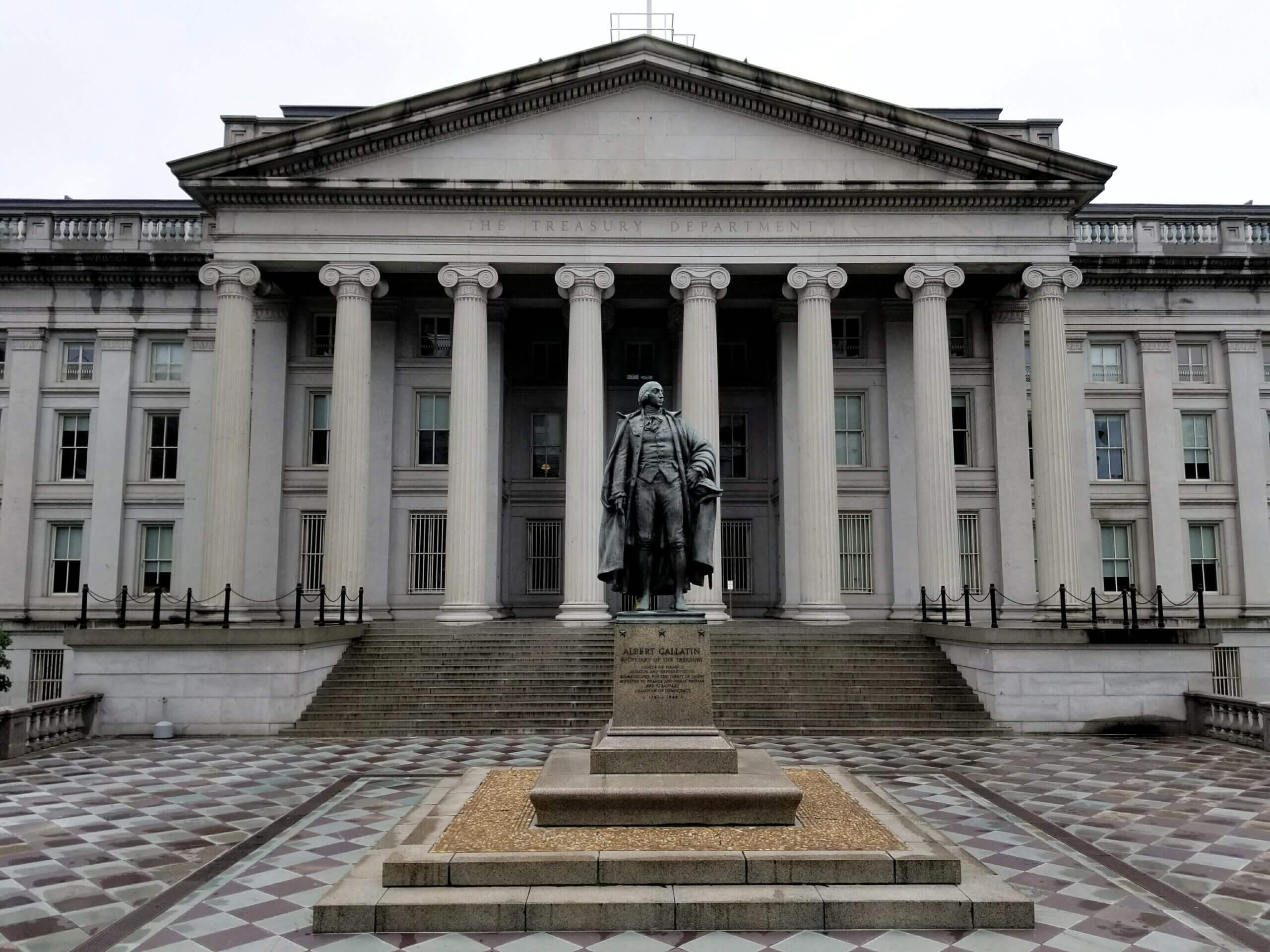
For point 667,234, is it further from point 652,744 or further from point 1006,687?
point 652,744

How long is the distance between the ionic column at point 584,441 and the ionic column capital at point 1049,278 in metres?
10.5

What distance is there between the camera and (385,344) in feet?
87.6

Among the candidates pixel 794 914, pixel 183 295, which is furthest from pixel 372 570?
pixel 794 914

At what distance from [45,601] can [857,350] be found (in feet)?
81.1

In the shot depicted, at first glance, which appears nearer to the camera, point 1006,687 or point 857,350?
point 1006,687

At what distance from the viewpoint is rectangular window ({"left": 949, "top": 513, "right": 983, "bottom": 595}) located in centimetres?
2633

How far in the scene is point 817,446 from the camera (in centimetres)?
2317

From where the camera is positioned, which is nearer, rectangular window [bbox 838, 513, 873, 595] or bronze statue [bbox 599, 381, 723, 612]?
bronze statue [bbox 599, 381, 723, 612]

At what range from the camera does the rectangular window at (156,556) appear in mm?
27859

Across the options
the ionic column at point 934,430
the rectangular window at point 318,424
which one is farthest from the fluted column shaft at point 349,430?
the ionic column at point 934,430

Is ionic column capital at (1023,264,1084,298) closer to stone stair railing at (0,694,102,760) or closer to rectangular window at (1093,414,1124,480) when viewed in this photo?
rectangular window at (1093,414,1124,480)

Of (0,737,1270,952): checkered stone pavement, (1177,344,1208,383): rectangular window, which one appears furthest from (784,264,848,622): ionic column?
(1177,344,1208,383): rectangular window

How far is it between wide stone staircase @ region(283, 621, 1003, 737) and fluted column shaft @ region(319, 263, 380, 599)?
214cm

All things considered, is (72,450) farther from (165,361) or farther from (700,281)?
(700,281)
